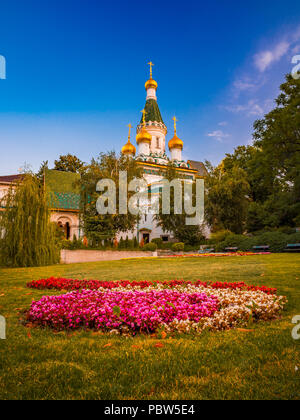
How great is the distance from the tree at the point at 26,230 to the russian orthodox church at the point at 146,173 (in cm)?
1362

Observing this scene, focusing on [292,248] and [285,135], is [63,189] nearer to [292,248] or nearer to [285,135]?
[285,135]

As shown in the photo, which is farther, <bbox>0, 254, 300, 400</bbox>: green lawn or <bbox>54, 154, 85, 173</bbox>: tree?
<bbox>54, 154, 85, 173</bbox>: tree

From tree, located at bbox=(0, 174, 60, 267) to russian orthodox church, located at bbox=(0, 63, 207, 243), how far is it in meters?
13.6

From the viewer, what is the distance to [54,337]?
383 centimetres

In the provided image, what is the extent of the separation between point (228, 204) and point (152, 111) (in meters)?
31.3

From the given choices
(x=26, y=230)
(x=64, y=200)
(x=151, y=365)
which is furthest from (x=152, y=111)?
(x=151, y=365)

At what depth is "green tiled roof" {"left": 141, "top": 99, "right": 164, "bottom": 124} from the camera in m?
54.2

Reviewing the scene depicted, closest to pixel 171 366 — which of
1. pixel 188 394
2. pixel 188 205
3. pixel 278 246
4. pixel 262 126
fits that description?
pixel 188 394

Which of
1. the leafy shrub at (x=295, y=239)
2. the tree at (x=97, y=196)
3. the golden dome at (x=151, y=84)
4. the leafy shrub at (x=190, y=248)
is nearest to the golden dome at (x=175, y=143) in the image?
the golden dome at (x=151, y=84)

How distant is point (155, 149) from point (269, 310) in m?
50.3

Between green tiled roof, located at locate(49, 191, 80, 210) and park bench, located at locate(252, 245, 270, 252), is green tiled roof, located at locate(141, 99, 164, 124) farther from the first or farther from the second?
park bench, located at locate(252, 245, 270, 252)

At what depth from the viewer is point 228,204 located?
30.1 metres

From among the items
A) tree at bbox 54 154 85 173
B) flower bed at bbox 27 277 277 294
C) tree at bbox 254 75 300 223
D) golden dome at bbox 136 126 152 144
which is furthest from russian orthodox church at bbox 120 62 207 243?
flower bed at bbox 27 277 277 294

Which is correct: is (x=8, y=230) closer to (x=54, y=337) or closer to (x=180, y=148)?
(x=54, y=337)
